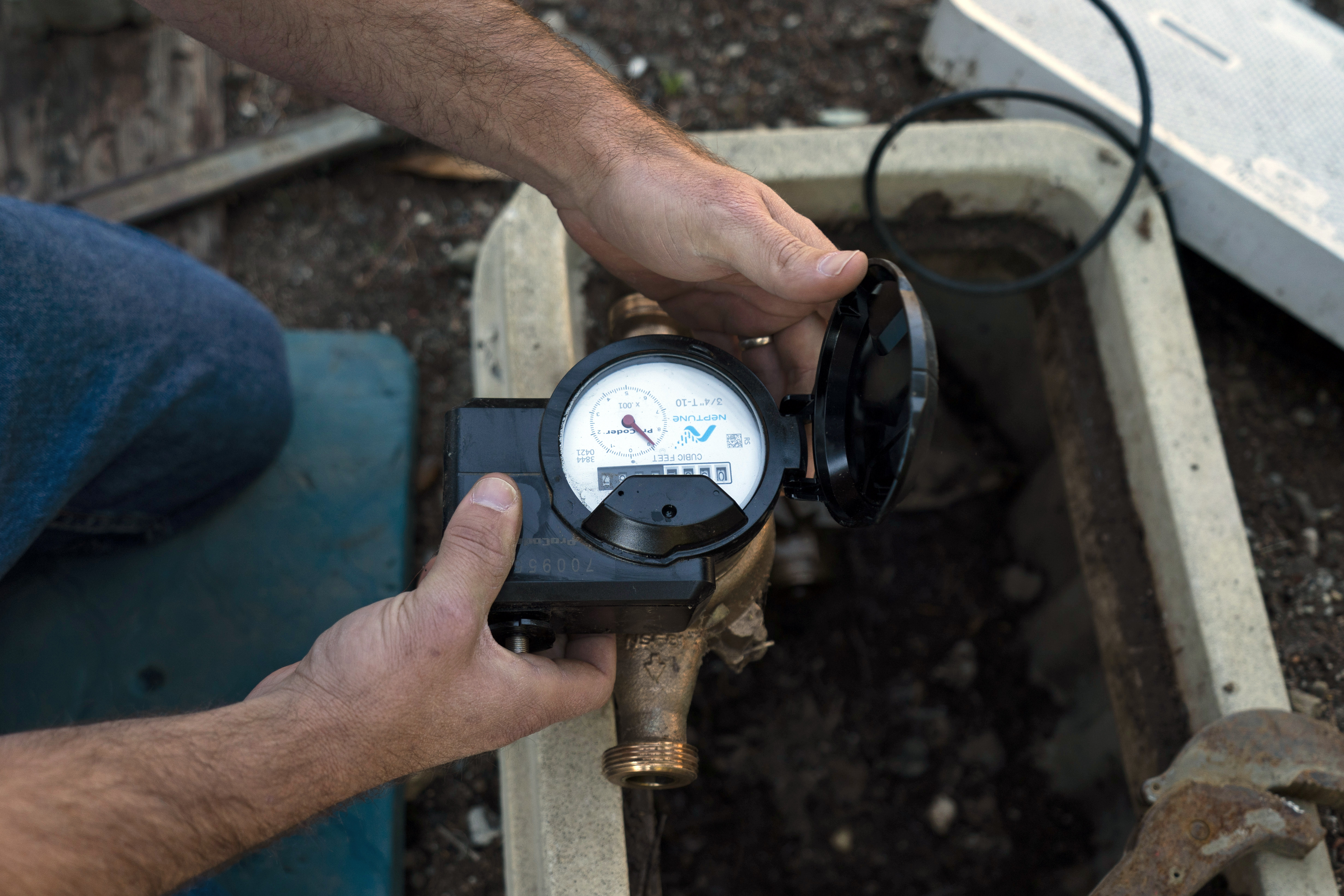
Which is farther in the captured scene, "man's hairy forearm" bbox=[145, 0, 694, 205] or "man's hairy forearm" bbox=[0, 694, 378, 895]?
"man's hairy forearm" bbox=[145, 0, 694, 205]

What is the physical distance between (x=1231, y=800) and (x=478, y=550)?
845 millimetres

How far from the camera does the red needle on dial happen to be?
2.87 feet

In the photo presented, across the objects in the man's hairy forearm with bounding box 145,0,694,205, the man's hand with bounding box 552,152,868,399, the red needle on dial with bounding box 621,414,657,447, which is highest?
Result: the man's hairy forearm with bounding box 145,0,694,205

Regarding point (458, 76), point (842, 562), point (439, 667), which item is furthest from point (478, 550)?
point (842, 562)

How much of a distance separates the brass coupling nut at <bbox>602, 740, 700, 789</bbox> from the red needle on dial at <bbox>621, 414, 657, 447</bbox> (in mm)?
322

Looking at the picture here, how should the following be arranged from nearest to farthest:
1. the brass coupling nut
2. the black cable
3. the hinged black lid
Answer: the hinged black lid → the brass coupling nut → the black cable

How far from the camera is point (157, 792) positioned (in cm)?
71

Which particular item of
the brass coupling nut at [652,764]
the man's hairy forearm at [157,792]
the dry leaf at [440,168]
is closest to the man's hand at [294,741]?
the man's hairy forearm at [157,792]

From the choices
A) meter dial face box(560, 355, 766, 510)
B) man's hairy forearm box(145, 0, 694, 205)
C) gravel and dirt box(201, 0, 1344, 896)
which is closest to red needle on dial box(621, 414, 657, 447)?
meter dial face box(560, 355, 766, 510)

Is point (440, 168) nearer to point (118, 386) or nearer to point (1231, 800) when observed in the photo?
point (118, 386)

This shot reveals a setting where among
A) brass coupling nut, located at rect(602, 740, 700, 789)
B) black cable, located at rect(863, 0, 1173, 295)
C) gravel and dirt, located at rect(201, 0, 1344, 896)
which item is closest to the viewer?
brass coupling nut, located at rect(602, 740, 700, 789)

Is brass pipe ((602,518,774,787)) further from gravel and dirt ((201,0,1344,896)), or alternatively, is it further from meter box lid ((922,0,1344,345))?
meter box lid ((922,0,1344,345))

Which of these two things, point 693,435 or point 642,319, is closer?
point 693,435

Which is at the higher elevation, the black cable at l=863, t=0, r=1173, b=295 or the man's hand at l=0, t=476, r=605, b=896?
the black cable at l=863, t=0, r=1173, b=295
